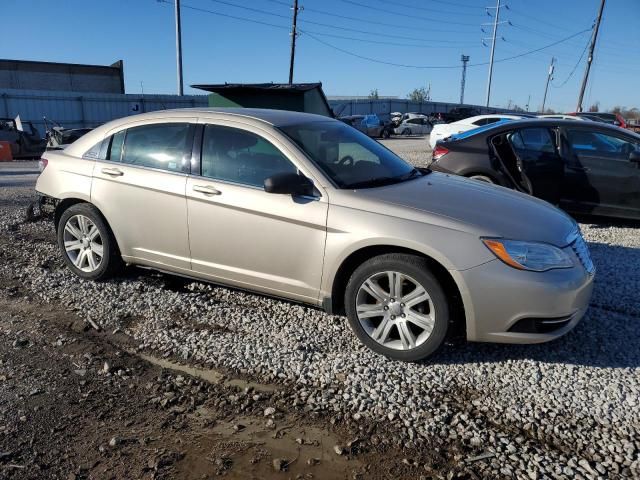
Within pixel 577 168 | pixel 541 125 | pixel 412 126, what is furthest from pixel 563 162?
pixel 412 126

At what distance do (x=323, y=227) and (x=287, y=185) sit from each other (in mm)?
392

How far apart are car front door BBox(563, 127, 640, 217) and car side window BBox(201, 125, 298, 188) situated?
193 inches

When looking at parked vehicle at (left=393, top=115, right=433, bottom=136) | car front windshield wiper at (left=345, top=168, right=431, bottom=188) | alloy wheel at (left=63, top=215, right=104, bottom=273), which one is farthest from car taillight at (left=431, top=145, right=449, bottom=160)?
parked vehicle at (left=393, top=115, right=433, bottom=136)

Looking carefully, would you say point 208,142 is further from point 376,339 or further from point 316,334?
point 376,339

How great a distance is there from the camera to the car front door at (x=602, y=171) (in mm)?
6879

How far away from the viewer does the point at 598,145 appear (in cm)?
712

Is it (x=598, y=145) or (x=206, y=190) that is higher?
(x=598, y=145)

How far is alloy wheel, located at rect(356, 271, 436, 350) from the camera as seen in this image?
11.2 feet

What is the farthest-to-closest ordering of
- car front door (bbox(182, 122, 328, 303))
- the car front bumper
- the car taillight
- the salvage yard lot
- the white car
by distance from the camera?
the white car, the car taillight, car front door (bbox(182, 122, 328, 303)), the car front bumper, the salvage yard lot

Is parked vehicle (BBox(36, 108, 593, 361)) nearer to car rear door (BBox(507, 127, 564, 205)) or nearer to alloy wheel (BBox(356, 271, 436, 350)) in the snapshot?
alloy wheel (BBox(356, 271, 436, 350))

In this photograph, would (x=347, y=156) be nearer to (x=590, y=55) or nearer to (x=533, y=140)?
(x=533, y=140)

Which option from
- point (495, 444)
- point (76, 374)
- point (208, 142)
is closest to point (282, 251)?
point (208, 142)

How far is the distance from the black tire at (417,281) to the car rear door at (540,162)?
4491mm

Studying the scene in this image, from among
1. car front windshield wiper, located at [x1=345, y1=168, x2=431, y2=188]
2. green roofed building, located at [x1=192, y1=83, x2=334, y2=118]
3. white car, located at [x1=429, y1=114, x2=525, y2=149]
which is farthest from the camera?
white car, located at [x1=429, y1=114, x2=525, y2=149]
